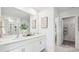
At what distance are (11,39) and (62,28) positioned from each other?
1.03 meters

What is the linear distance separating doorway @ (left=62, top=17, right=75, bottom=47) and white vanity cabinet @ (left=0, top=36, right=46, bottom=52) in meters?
0.45

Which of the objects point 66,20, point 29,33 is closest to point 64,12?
point 66,20

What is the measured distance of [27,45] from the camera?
162 cm

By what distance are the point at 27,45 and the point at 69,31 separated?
2.97ft

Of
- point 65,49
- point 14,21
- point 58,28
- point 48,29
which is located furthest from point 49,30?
point 14,21

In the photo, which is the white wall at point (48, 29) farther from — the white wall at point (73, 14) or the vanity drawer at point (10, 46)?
the vanity drawer at point (10, 46)

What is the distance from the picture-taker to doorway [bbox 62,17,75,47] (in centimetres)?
163

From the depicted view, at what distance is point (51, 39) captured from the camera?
1.70 meters

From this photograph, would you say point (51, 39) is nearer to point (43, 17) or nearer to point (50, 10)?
point (43, 17)

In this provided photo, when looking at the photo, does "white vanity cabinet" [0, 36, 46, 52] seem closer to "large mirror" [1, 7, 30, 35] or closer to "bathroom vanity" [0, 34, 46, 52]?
"bathroom vanity" [0, 34, 46, 52]

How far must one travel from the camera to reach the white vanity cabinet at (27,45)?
1378 millimetres

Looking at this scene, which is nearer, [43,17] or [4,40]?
[4,40]
